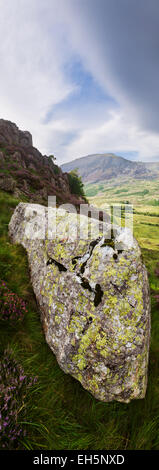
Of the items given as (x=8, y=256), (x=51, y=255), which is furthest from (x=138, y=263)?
(x=8, y=256)

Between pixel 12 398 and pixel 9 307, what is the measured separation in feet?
4.67

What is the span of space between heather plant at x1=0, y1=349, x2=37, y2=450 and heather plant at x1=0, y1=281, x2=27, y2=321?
0.64m

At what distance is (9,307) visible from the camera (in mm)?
3604

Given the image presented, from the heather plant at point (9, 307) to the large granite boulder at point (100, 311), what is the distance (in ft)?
2.27

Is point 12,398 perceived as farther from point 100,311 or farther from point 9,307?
point 100,311

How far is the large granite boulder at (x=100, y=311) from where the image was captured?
333 centimetres

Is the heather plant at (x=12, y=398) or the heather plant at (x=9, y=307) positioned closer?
the heather plant at (x=12, y=398)

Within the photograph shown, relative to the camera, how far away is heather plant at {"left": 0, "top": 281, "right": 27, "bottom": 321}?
3.49m

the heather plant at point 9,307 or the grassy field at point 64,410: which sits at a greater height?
the heather plant at point 9,307

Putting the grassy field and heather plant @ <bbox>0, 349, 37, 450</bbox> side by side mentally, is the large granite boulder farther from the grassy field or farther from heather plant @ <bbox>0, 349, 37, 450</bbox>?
heather plant @ <bbox>0, 349, 37, 450</bbox>
